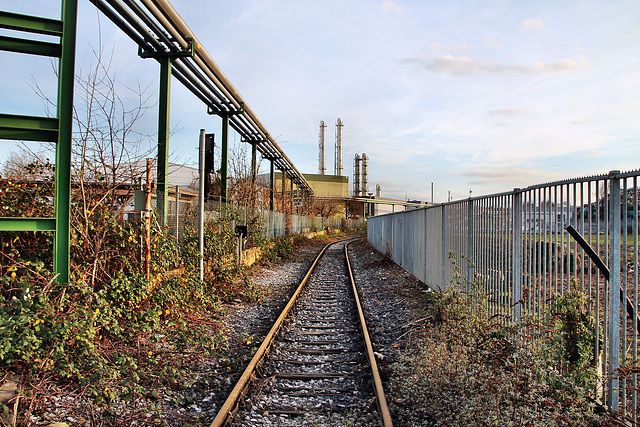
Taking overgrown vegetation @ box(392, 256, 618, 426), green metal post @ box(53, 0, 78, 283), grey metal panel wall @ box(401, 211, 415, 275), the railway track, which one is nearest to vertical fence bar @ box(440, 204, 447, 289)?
the railway track

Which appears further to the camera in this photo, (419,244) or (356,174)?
(356,174)

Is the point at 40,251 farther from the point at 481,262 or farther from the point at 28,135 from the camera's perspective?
the point at 481,262

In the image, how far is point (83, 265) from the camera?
530 cm

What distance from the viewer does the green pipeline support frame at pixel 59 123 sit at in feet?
14.9

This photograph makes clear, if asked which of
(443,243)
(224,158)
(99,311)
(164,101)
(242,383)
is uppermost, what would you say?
(164,101)

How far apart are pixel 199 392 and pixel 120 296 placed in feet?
5.62

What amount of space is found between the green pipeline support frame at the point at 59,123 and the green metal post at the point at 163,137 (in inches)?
124

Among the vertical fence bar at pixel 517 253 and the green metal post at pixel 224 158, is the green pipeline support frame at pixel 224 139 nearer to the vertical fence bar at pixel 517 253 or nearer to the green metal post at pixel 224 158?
the green metal post at pixel 224 158

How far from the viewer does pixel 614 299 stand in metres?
3.53

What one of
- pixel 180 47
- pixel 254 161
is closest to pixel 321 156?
pixel 254 161

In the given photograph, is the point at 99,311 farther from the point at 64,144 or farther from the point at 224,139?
the point at 224,139

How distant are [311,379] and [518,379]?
2.31 meters

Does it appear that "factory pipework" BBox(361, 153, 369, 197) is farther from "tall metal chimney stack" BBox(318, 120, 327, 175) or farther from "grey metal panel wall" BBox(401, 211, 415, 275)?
"grey metal panel wall" BBox(401, 211, 415, 275)

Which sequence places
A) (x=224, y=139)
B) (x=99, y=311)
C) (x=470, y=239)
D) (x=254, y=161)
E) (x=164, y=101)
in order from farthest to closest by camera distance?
(x=254, y=161) → (x=224, y=139) → (x=164, y=101) → (x=470, y=239) → (x=99, y=311)
